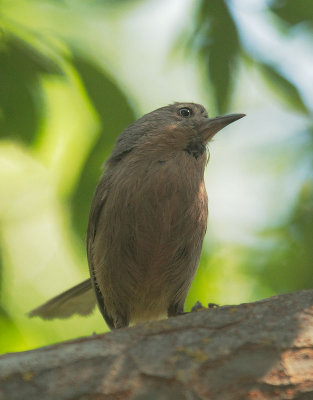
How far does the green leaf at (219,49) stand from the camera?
3.99m

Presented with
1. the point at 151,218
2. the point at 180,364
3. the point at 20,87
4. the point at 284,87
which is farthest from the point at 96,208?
the point at 180,364

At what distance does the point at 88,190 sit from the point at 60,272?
314 centimetres

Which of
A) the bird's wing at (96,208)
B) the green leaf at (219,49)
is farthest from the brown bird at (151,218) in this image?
the green leaf at (219,49)

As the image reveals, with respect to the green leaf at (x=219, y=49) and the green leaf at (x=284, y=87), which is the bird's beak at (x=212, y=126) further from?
the green leaf at (x=219, y=49)

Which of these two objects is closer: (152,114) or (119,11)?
(119,11)

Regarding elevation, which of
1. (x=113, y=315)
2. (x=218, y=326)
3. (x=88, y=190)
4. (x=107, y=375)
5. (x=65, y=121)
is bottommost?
(x=107, y=375)

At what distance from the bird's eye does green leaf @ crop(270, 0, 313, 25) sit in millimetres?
1421

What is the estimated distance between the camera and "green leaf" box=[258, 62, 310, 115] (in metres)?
4.26

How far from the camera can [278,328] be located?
2955 mm

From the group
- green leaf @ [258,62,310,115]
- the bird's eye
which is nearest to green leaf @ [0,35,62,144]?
green leaf @ [258,62,310,115]

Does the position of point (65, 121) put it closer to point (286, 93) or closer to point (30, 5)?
point (30, 5)

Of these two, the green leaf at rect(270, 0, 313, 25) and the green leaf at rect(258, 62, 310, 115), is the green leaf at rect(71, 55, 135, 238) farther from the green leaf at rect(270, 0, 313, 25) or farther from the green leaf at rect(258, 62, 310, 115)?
the green leaf at rect(270, 0, 313, 25)

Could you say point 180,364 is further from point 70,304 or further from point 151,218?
point 70,304

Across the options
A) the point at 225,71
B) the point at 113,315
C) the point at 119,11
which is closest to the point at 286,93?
the point at 225,71
